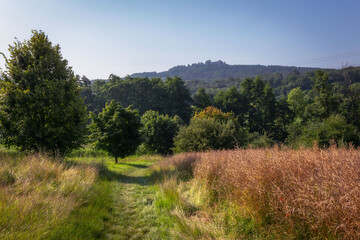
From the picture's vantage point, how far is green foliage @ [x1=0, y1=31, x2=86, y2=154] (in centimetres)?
974

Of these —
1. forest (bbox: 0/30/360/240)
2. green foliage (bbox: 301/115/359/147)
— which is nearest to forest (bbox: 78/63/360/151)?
green foliage (bbox: 301/115/359/147)

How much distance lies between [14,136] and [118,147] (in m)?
10.4

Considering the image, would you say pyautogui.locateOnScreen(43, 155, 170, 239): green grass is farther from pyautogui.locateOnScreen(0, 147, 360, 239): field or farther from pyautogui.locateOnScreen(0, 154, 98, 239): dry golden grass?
pyautogui.locateOnScreen(0, 154, 98, 239): dry golden grass

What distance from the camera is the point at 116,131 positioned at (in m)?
19.0

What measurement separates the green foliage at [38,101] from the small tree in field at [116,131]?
7.70m

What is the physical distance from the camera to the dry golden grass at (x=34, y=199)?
285cm

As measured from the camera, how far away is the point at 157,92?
58156 millimetres

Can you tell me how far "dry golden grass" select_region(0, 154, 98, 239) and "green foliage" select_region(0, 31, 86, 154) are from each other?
5200 mm

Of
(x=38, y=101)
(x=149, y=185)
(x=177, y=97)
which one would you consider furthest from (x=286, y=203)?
(x=177, y=97)

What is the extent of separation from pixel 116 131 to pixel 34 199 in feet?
52.0

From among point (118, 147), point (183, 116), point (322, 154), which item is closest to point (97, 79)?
point (183, 116)

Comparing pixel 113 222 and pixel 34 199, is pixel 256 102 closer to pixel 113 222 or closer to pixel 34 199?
pixel 113 222

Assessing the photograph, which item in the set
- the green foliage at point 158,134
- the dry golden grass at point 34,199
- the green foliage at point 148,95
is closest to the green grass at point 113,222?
the dry golden grass at point 34,199

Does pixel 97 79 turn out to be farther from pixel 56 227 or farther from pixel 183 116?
pixel 56 227
